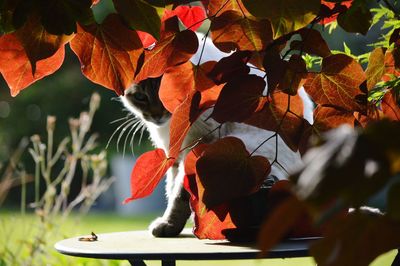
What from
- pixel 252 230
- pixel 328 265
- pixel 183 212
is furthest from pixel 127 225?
pixel 328 265

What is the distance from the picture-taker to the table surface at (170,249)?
0.74 m

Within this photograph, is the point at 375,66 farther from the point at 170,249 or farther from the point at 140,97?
the point at 140,97

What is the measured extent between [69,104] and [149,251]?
7541mm

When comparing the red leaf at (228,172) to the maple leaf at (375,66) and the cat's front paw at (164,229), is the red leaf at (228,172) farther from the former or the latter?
the cat's front paw at (164,229)

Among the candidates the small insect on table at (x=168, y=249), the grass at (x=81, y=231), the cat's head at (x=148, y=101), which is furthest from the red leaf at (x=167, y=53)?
the grass at (x=81, y=231)

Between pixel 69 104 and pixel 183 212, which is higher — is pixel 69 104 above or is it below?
below

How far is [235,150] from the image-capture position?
0.58m

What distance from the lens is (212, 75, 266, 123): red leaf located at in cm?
55

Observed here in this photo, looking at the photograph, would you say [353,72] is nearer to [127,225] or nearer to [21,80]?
[21,80]

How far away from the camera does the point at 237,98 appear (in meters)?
0.55

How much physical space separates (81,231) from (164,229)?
3.90 metres

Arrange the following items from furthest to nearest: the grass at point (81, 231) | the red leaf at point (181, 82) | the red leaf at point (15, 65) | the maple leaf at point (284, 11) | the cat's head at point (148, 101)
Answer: the grass at point (81, 231)
the cat's head at point (148, 101)
the red leaf at point (181, 82)
the red leaf at point (15, 65)
the maple leaf at point (284, 11)

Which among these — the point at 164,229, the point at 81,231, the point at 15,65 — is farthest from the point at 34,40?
the point at 81,231

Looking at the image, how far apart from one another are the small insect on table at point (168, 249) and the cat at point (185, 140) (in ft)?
0.27
